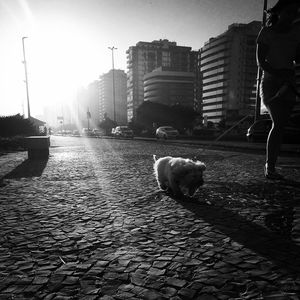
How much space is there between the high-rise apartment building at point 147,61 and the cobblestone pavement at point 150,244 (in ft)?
600

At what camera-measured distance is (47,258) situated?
230 centimetres

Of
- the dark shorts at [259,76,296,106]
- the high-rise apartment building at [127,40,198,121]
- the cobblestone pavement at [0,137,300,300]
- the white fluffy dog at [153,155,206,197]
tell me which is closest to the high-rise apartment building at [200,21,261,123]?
the high-rise apartment building at [127,40,198,121]

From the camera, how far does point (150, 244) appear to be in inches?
100

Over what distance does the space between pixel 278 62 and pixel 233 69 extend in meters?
157

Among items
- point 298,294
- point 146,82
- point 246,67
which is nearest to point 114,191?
point 298,294

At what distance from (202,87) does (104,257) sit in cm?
18486

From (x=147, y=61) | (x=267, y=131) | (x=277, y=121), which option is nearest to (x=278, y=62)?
(x=277, y=121)

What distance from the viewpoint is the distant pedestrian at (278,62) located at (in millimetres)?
5164

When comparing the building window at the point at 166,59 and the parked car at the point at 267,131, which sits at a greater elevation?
the building window at the point at 166,59

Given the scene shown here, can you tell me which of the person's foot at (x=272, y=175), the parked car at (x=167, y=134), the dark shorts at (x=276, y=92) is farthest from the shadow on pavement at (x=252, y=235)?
the parked car at (x=167, y=134)

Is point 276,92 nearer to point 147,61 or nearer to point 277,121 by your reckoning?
point 277,121

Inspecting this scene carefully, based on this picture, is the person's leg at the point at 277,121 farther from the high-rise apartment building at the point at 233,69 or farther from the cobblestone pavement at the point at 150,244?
the high-rise apartment building at the point at 233,69

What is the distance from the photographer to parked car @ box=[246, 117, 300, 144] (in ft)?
53.2

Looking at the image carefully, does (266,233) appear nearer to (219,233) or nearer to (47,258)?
(219,233)
